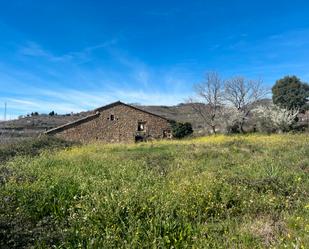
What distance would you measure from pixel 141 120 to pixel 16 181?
29.2 m

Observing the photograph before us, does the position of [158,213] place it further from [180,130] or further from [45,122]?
[45,122]

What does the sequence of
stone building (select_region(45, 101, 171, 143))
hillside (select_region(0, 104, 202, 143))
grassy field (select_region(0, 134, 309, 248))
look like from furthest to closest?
hillside (select_region(0, 104, 202, 143))
stone building (select_region(45, 101, 171, 143))
grassy field (select_region(0, 134, 309, 248))

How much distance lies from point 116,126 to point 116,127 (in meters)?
0.11

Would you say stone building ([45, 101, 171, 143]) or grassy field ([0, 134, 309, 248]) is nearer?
grassy field ([0, 134, 309, 248])

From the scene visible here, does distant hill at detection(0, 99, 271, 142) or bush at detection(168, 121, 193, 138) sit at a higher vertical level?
distant hill at detection(0, 99, 271, 142)

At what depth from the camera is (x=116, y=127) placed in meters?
36.5

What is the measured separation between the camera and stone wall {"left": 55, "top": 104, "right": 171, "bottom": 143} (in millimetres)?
35500

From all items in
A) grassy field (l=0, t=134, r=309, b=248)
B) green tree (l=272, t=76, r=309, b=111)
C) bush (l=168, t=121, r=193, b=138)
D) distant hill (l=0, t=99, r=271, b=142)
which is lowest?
grassy field (l=0, t=134, r=309, b=248)

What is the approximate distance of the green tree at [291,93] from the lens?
139 ft

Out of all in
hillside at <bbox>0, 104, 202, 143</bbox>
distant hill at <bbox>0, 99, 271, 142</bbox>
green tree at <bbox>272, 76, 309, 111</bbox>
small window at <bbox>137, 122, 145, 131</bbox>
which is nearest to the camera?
small window at <bbox>137, 122, 145, 131</bbox>

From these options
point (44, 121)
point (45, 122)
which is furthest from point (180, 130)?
point (44, 121)

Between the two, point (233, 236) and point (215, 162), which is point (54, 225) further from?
point (215, 162)

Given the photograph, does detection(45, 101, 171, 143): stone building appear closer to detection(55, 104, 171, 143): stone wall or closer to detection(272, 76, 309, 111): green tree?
→ detection(55, 104, 171, 143): stone wall

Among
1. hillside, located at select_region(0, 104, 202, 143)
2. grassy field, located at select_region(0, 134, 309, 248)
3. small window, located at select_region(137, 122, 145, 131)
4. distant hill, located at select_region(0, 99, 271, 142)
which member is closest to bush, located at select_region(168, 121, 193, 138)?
small window, located at select_region(137, 122, 145, 131)
